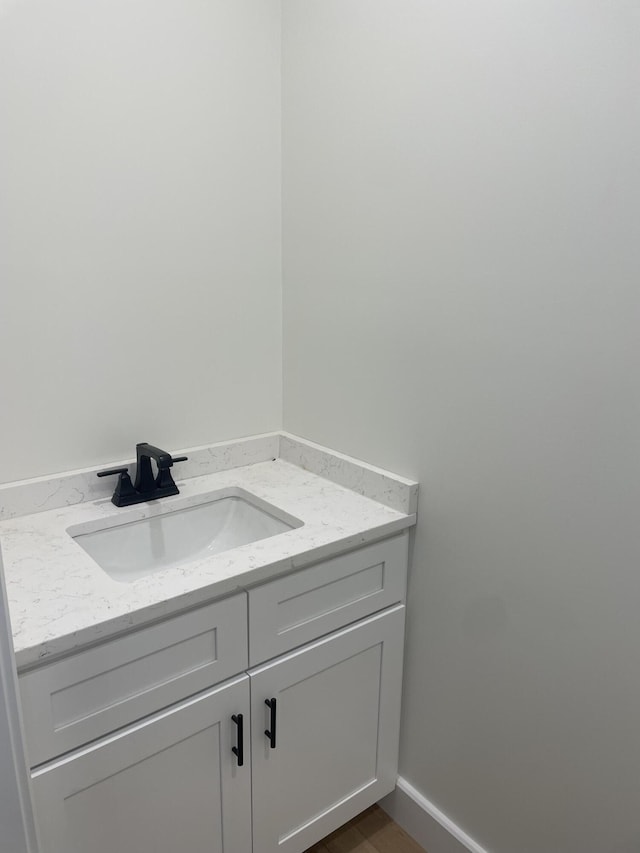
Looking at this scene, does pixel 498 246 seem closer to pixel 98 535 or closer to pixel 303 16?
pixel 303 16

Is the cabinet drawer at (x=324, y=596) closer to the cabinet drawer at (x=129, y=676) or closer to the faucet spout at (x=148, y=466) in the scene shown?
the cabinet drawer at (x=129, y=676)

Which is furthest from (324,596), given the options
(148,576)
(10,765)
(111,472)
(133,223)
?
(133,223)

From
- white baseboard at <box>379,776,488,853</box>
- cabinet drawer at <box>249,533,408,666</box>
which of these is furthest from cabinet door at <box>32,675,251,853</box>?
white baseboard at <box>379,776,488,853</box>

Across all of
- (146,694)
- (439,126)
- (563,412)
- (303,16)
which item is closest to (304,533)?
(146,694)

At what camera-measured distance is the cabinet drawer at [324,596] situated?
1276 mm

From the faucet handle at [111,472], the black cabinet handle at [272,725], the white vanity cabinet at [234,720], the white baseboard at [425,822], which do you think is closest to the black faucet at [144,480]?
the faucet handle at [111,472]

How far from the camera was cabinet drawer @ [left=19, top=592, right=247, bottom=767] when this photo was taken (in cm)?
102

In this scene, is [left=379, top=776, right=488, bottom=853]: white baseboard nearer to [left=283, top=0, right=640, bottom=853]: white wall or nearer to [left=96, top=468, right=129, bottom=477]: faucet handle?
[left=283, top=0, right=640, bottom=853]: white wall

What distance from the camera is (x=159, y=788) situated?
1.19 metres

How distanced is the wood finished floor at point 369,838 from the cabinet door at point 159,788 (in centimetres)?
39

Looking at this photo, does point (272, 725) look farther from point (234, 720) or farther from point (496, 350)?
point (496, 350)

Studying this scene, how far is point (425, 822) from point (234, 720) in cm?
71

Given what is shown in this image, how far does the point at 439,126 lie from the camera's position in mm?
1291

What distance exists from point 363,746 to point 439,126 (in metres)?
1.48
